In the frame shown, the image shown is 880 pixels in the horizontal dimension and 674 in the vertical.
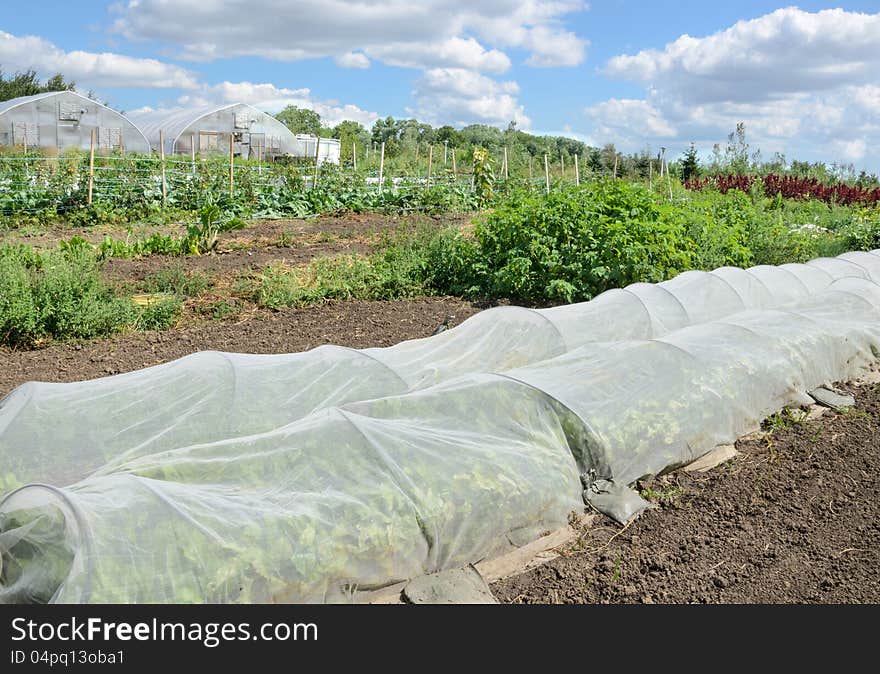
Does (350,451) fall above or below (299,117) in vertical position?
below

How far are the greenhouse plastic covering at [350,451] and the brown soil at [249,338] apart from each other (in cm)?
200

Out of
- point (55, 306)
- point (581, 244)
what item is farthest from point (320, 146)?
point (55, 306)

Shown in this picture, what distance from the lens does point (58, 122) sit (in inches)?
1032

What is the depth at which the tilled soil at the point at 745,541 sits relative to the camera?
11.8 feet

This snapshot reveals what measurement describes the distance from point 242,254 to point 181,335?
413 cm

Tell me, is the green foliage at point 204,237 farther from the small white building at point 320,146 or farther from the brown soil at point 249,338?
the small white building at point 320,146

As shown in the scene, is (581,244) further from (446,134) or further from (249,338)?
(446,134)

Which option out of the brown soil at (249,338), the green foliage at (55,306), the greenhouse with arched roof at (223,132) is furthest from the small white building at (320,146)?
the green foliage at (55,306)

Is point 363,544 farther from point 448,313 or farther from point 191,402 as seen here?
point 448,313

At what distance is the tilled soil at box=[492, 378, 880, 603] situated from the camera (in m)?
3.61

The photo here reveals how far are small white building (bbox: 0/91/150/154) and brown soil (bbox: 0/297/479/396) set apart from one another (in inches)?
766

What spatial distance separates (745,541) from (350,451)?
2.13m

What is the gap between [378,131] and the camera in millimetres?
50500

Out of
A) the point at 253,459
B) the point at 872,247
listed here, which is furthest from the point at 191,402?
the point at 872,247
